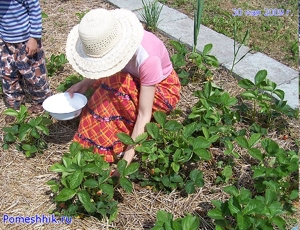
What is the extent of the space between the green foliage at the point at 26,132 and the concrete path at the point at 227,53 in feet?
4.54

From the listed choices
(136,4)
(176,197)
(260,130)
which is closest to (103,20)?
(176,197)

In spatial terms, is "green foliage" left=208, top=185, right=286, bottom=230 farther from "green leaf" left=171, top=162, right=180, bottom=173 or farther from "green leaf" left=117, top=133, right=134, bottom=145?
"green leaf" left=117, top=133, right=134, bottom=145

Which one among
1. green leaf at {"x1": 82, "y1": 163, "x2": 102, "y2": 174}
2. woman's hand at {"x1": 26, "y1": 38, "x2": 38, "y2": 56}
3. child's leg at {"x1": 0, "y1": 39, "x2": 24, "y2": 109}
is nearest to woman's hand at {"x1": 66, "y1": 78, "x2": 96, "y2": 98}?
woman's hand at {"x1": 26, "y1": 38, "x2": 38, "y2": 56}

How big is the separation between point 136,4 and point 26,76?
167 centimetres

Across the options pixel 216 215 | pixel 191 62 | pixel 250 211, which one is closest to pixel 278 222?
pixel 250 211

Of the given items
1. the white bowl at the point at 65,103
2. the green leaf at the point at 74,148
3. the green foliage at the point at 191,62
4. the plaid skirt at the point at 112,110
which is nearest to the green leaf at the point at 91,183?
the green leaf at the point at 74,148

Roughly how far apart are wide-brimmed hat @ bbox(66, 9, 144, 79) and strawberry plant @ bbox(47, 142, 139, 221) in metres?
0.38

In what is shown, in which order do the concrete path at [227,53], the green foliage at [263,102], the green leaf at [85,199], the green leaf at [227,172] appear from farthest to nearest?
the concrete path at [227,53]
the green foliage at [263,102]
the green leaf at [227,172]
the green leaf at [85,199]

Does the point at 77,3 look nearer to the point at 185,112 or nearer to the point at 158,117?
the point at 185,112

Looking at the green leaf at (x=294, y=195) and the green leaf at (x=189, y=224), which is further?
the green leaf at (x=294, y=195)

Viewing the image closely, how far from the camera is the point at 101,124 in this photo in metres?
2.22

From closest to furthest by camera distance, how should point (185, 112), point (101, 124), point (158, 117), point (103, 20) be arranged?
point (103, 20), point (158, 117), point (101, 124), point (185, 112)

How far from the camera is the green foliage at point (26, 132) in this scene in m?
2.14
